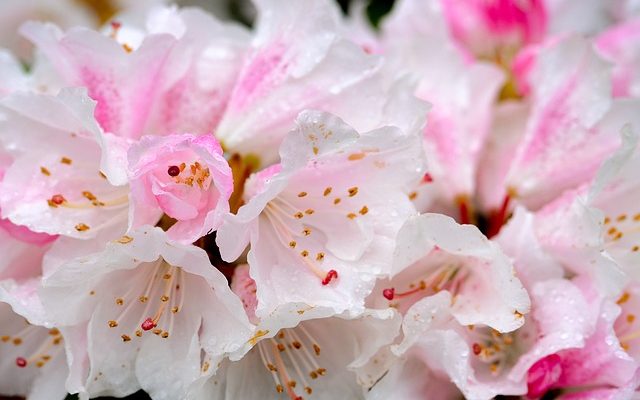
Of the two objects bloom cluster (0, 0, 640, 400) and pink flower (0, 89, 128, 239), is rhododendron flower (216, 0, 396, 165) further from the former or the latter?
pink flower (0, 89, 128, 239)

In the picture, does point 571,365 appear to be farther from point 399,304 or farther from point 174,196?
point 174,196

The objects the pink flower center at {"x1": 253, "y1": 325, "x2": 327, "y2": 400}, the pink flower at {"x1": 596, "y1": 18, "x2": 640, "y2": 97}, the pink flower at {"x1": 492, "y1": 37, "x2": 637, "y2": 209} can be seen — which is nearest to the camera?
the pink flower center at {"x1": 253, "y1": 325, "x2": 327, "y2": 400}

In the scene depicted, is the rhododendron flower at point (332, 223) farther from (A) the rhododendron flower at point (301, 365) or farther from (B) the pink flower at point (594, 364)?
(B) the pink flower at point (594, 364)

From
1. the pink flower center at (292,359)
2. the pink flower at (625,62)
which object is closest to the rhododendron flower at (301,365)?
the pink flower center at (292,359)

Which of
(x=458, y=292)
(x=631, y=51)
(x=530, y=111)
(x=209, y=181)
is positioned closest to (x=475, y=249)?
(x=458, y=292)

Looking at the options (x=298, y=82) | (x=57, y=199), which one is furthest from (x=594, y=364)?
(x=57, y=199)

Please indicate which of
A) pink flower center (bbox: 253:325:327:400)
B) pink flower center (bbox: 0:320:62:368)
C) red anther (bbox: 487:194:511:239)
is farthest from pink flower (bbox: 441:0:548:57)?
pink flower center (bbox: 0:320:62:368)

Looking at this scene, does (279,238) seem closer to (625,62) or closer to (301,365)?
(301,365)

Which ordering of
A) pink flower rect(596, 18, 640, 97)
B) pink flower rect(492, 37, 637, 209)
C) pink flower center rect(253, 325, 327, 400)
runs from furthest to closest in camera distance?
pink flower rect(596, 18, 640, 97), pink flower rect(492, 37, 637, 209), pink flower center rect(253, 325, 327, 400)
